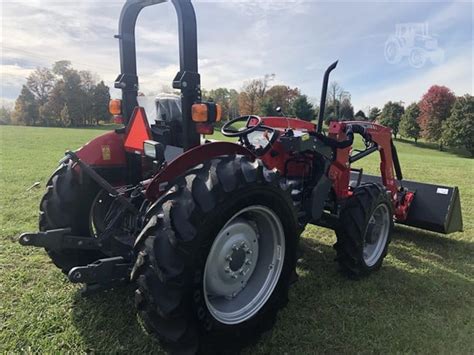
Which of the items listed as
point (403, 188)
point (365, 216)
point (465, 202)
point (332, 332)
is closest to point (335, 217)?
point (365, 216)

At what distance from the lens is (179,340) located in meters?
2.07

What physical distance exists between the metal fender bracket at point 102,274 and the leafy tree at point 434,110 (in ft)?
152

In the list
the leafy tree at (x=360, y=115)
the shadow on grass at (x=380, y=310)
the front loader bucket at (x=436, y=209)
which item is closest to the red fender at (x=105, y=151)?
the shadow on grass at (x=380, y=310)

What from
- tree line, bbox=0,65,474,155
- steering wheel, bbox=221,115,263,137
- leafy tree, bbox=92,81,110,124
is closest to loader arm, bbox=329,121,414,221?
steering wheel, bbox=221,115,263,137

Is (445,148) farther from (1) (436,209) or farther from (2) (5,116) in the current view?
(2) (5,116)

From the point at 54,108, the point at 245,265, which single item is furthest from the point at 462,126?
the point at 54,108

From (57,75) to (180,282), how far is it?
53.4m

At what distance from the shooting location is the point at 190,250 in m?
2.03

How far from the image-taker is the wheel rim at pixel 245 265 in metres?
2.45

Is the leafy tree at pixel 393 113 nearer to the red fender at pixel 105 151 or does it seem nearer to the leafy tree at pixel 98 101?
the leafy tree at pixel 98 101

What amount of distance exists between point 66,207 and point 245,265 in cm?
151

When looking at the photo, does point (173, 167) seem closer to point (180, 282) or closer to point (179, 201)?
point (179, 201)

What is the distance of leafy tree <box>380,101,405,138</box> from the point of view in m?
47.6

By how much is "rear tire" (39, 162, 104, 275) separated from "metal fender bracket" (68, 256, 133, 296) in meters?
0.74
